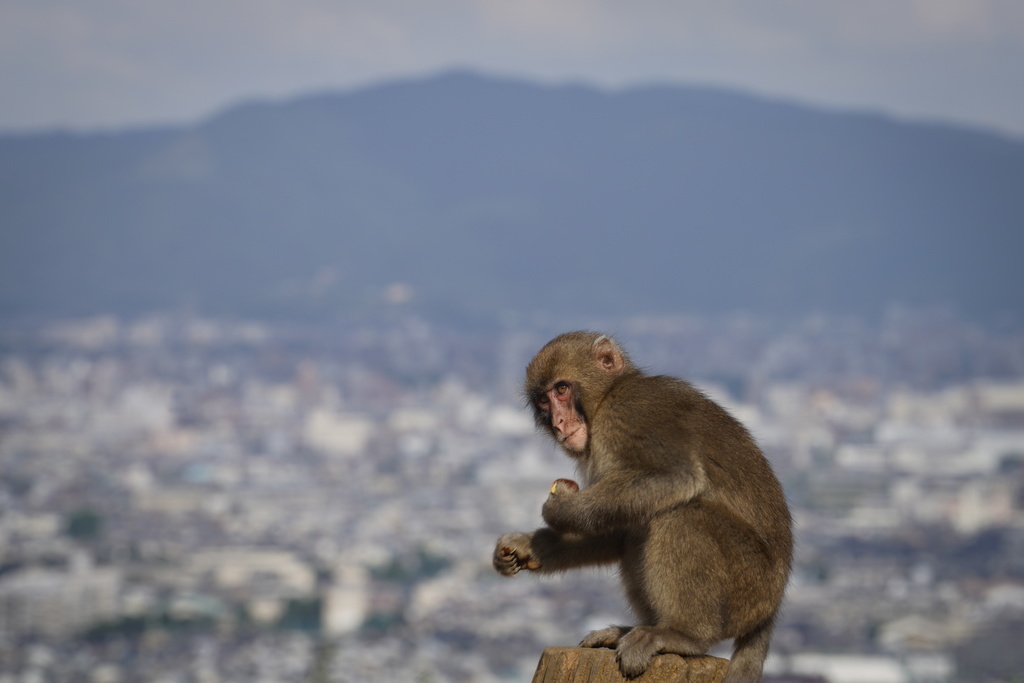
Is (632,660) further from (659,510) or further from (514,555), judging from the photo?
(514,555)

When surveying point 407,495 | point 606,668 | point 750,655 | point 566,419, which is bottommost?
point 606,668

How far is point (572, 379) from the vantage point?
14.4 ft

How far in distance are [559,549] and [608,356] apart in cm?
66

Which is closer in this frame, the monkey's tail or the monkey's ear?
the monkey's tail

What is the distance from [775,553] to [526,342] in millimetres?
64499

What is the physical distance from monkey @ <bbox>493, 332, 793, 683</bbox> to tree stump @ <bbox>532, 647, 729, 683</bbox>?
22cm

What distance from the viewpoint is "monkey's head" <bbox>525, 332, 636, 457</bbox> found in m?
4.36

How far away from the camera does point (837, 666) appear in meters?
20.6

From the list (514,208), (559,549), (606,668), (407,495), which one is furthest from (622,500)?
(514,208)

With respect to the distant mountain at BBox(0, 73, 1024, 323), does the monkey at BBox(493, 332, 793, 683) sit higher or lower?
lower

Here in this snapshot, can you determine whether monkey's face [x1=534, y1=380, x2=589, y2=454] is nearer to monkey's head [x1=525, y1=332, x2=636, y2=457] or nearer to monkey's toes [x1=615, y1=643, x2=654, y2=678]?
monkey's head [x1=525, y1=332, x2=636, y2=457]

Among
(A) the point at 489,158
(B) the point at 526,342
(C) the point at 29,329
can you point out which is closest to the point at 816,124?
(A) the point at 489,158

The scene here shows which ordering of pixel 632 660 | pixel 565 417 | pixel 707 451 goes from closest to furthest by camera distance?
pixel 632 660 → pixel 707 451 → pixel 565 417

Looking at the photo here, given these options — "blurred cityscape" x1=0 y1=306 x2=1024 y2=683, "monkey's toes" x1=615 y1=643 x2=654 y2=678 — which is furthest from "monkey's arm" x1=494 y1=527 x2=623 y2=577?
"monkey's toes" x1=615 y1=643 x2=654 y2=678
